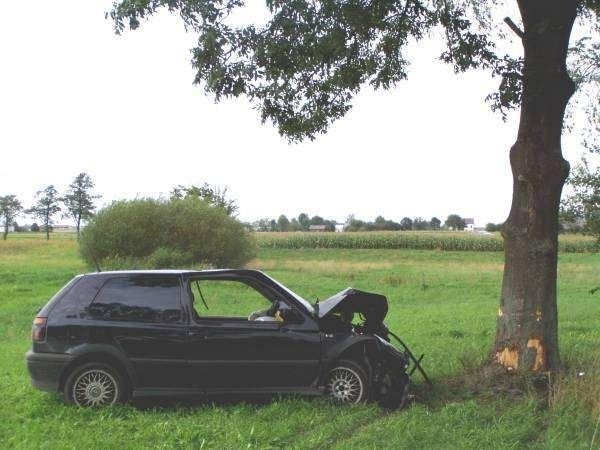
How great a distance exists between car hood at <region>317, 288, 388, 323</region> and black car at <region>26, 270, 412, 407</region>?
5 cm

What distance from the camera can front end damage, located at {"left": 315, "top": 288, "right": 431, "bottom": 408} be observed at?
6.91m

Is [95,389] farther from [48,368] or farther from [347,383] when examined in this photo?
[347,383]

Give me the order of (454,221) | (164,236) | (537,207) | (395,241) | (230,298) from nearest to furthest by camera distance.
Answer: (537,207) → (230,298) → (164,236) → (395,241) → (454,221)

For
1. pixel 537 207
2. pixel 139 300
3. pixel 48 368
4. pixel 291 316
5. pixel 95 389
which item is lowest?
pixel 95 389

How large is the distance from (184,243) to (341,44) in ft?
93.2

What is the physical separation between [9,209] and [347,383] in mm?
97323

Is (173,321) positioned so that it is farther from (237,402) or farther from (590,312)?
(590,312)

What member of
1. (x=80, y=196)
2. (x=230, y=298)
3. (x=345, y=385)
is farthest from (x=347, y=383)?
(x=80, y=196)

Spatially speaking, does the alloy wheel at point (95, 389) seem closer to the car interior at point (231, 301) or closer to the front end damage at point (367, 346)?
the car interior at point (231, 301)

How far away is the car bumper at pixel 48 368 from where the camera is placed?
21.9 ft

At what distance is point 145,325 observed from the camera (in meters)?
6.85

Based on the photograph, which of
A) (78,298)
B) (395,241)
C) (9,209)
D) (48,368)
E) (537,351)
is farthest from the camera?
(9,209)

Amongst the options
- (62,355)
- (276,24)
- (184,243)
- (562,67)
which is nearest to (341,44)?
(276,24)

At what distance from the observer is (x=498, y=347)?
7387 mm
